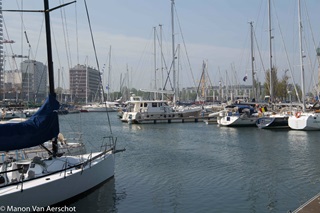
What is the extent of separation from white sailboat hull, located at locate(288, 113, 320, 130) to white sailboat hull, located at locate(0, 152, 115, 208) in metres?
34.9

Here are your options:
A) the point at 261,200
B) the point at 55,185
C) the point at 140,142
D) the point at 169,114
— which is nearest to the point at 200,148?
the point at 140,142

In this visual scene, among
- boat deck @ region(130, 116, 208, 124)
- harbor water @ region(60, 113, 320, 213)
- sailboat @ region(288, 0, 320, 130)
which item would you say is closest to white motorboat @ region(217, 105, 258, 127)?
sailboat @ region(288, 0, 320, 130)

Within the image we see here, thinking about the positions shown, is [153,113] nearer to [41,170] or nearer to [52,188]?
[41,170]

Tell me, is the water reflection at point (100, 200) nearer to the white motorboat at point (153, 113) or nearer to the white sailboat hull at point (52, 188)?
the white sailboat hull at point (52, 188)

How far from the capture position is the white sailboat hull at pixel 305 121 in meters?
46.9

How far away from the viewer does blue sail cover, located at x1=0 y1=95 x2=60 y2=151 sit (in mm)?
14617

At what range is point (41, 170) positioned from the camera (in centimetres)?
1540

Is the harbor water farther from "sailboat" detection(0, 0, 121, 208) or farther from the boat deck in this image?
the boat deck


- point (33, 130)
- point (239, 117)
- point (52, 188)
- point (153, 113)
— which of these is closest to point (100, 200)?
point (52, 188)

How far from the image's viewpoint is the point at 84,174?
1631 centimetres

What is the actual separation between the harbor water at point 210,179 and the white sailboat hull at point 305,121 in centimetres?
1130

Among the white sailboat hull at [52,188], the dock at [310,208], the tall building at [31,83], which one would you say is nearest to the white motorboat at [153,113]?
the tall building at [31,83]

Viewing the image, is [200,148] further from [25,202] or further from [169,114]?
[169,114]

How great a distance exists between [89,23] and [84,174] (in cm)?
818
